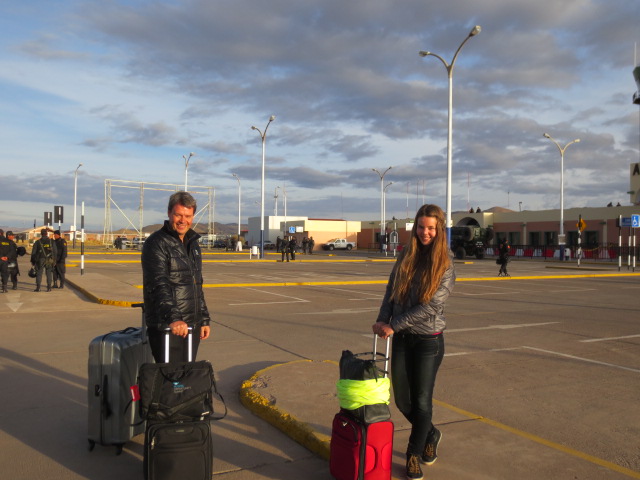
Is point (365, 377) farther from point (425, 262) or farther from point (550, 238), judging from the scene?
point (550, 238)

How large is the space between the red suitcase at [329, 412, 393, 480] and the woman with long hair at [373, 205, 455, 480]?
1.07 feet

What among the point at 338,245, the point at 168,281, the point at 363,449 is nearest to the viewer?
the point at 363,449

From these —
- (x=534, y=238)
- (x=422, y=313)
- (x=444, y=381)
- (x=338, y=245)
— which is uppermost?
(x=534, y=238)

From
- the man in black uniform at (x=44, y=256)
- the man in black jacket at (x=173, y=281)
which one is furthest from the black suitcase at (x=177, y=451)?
the man in black uniform at (x=44, y=256)

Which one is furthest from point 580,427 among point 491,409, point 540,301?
point 540,301

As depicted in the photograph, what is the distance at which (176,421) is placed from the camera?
3553 millimetres

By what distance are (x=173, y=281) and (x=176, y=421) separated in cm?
100

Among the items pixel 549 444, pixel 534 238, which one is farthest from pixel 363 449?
pixel 534 238

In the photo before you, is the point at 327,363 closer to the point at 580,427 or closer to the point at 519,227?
the point at 580,427

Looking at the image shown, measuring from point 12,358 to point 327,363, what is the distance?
4.22 meters

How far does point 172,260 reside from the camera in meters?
4.07

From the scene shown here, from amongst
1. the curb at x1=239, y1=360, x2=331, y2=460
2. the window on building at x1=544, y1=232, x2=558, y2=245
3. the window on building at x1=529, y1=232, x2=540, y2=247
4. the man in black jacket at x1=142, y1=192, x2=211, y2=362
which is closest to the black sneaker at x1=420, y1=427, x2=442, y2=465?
the curb at x1=239, y1=360, x2=331, y2=460

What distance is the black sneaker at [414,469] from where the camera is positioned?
371 centimetres

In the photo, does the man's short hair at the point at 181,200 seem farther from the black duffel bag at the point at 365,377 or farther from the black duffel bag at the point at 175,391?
the black duffel bag at the point at 365,377
